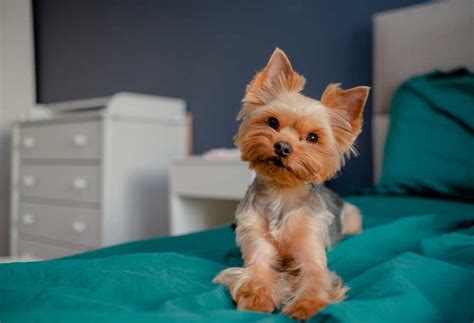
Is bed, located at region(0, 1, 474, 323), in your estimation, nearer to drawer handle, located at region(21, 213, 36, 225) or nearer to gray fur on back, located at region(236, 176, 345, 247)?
gray fur on back, located at region(236, 176, 345, 247)

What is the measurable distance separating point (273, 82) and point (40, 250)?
2.77m

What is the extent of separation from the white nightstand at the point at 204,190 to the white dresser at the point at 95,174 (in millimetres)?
426

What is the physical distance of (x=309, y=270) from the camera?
36.0 inches

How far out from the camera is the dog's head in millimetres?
970

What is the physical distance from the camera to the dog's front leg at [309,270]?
76 cm

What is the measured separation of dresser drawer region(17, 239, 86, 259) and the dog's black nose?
240 centimetres

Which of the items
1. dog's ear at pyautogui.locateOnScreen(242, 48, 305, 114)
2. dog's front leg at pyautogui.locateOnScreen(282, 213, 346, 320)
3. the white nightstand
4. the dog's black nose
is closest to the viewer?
dog's front leg at pyautogui.locateOnScreen(282, 213, 346, 320)

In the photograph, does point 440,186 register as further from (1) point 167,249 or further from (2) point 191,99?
(2) point 191,99

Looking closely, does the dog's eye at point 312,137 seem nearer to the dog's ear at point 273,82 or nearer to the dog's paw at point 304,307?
the dog's ear at point 273,82

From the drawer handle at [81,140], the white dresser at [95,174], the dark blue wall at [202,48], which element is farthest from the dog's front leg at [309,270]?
the drawer handle at [81,140]

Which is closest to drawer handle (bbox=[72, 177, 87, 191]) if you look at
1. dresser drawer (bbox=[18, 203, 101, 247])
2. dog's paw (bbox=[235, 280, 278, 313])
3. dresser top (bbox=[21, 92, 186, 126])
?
dresser drawer (bbox=[18, 203, 101, 247])

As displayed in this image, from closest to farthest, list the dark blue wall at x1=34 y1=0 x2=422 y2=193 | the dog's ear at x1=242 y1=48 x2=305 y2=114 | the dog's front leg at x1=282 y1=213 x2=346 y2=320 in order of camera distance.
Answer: the dog's front leg at x1=282 y1=213 x2=346 y2=320, the dog's ear at x1=242 y1=48 x2=305 y2=114, the dark blue wall at x1=34 y1=0 x2=422 y2=193

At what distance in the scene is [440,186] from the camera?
1.97 m

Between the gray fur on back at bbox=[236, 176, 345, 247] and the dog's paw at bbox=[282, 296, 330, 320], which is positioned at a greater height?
the gray fur on back at bbox=[236, 176, 345, 247]
